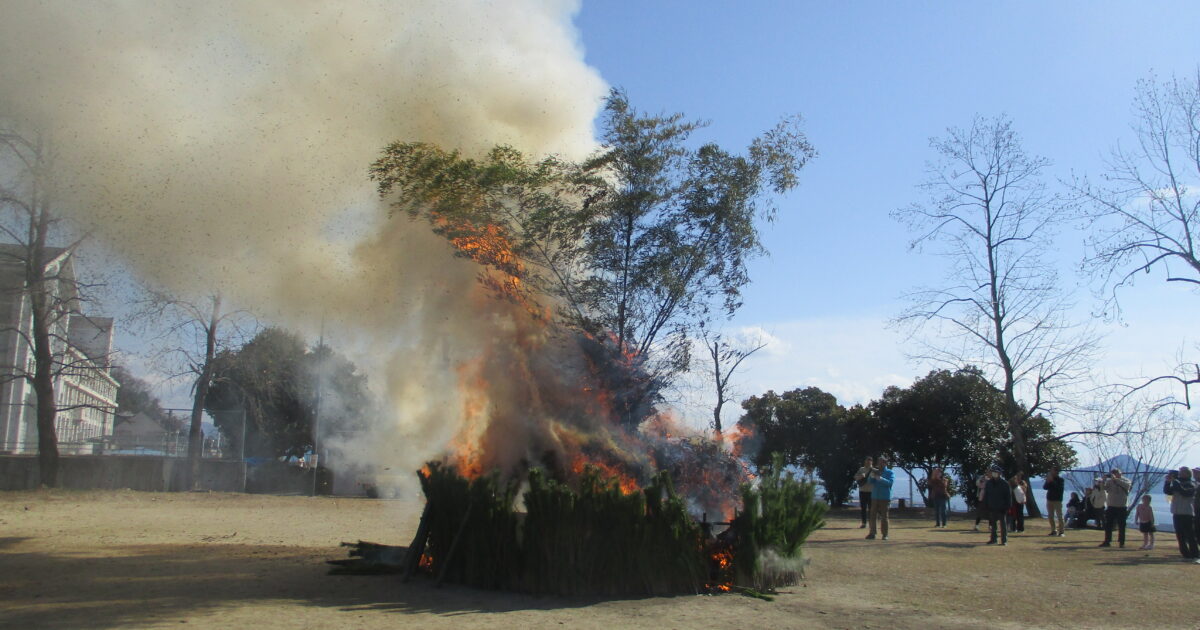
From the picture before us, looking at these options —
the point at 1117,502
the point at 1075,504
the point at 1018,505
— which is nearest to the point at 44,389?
the point at 1018,505

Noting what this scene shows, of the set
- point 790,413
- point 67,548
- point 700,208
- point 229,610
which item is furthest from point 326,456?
point 229,610

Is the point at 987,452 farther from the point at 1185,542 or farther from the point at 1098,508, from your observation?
the point at 1185,542

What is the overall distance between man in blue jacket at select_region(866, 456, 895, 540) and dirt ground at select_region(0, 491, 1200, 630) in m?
0.72

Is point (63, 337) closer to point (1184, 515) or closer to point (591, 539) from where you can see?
point (591, 539)

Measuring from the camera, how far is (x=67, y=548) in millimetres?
13820

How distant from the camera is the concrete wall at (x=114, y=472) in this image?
28.6 m

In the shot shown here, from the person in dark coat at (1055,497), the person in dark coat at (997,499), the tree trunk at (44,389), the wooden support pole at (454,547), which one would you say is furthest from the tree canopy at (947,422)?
the tree trunk at (44,389)

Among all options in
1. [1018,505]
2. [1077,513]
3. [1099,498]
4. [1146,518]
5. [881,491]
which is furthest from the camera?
[1077,513]

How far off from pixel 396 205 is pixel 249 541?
7.17 meters

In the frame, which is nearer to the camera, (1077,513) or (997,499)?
(997,499)

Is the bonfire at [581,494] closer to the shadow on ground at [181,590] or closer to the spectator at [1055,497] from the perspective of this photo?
the shadow on ground at [181,590]

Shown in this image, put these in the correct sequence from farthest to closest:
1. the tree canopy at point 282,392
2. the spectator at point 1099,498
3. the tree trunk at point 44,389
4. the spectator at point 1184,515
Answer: the tree canopy at point 282,392, the tree trunk at point 44,389, the spectator at point 1099,498, the spectator at point 1184,515

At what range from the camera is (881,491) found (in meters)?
17.9

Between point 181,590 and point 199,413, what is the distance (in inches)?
944
